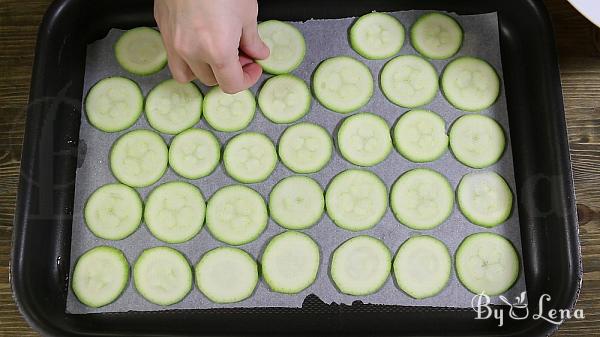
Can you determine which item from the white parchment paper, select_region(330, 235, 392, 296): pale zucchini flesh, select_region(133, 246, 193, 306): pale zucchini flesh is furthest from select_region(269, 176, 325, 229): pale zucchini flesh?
select_region(133, 246, 193, 306): pale zucchini flesh

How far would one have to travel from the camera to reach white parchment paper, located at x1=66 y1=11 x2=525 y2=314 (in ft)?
6.72

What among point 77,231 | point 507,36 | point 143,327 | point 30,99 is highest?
point 507,36

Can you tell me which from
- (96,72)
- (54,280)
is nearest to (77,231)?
(54,280)

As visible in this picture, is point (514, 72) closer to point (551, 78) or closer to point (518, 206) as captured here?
point (551, 78)

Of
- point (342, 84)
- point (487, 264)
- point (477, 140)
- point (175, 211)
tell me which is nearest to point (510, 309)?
point (487, 264)

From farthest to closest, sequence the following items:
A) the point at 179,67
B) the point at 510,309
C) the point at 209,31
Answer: the point at 510,309
the point at 179,67
the point at 209,31

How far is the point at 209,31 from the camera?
1545mm

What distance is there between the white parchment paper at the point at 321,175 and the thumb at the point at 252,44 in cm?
35

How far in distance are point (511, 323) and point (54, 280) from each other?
1545 mm

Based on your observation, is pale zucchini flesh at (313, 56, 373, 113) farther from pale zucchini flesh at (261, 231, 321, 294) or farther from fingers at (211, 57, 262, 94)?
pale zucchini flesh at (261, 231, 321, 294)

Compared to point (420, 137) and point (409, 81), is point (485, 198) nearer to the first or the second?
point (420, 137)

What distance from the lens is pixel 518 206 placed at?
208 cm

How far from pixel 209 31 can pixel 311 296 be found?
3.18ft

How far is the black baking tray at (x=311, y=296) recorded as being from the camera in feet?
6.50
